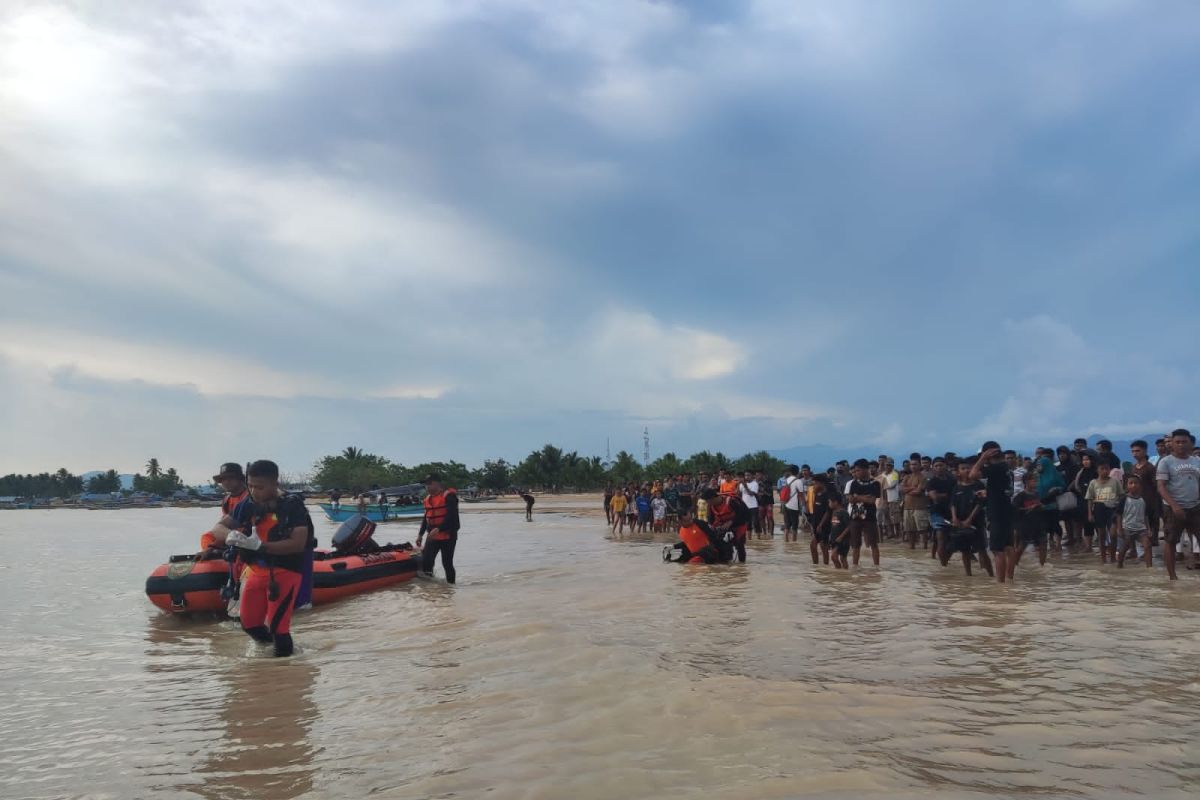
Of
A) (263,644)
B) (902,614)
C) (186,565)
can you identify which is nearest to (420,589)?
(186,565)

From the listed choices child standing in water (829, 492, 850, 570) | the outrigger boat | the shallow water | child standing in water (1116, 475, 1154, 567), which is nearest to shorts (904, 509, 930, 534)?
child standing in water (829, 492, 850, 570)

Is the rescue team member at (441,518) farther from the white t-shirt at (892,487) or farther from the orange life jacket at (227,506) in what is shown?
the white t-shirt at (892,487)

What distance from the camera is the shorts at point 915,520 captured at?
14.1m

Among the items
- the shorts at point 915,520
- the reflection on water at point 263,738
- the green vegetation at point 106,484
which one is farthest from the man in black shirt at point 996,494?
the green vegetation at point 106,484

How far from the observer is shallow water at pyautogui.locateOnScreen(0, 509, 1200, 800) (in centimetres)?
353

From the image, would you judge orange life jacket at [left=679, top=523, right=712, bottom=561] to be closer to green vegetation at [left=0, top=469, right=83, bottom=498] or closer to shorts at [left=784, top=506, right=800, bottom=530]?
shorts at [left=784, top=506, right=800, bottom=530]

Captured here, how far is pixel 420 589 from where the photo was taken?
10844mm

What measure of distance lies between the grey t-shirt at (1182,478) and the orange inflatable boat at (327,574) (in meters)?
9.75

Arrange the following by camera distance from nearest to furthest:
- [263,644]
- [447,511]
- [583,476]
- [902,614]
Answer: [263,644], [902,614], [447,511], [583,476]

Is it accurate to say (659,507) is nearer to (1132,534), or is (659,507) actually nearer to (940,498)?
(940,498)

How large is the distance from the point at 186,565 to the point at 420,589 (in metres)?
3.04

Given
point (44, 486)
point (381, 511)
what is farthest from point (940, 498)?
point (44, 486)

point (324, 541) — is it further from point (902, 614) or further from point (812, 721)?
point (812, 721)

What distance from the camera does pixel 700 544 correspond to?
12.4m
